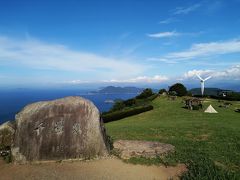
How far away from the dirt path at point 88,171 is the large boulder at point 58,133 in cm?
55

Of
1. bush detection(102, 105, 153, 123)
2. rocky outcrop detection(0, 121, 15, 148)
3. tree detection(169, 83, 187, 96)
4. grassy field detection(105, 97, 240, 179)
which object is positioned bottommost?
bush detection(102, 105, 153, 123)

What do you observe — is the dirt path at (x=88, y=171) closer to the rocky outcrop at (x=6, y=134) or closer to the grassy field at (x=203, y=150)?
the grassy field at (x=203, y=150)

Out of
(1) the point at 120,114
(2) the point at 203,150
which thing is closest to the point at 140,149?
(2) the point at 203,150

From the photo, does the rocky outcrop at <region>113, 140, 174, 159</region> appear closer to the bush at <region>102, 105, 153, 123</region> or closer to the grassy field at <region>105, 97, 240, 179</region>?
the grassy field at <region>105, 97, 240, 179</region>

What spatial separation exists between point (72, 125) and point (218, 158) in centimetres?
727

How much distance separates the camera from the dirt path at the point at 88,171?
478 inches

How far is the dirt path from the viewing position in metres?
12.1

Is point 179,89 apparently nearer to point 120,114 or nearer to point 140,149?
point 120,114

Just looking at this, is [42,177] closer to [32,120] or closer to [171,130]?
[32,120]

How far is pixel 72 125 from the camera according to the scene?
14.3m

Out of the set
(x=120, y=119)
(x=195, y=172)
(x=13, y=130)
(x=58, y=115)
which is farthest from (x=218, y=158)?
(x=120, y=119)

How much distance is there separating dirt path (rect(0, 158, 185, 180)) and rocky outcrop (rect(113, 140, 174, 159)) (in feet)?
3.90

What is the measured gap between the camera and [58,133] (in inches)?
559

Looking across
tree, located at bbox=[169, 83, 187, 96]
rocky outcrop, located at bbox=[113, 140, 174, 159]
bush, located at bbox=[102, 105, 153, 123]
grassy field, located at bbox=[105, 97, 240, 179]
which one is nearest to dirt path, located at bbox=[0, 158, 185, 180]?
grassy field, located at bbox=[105, 97, 240, 179]
